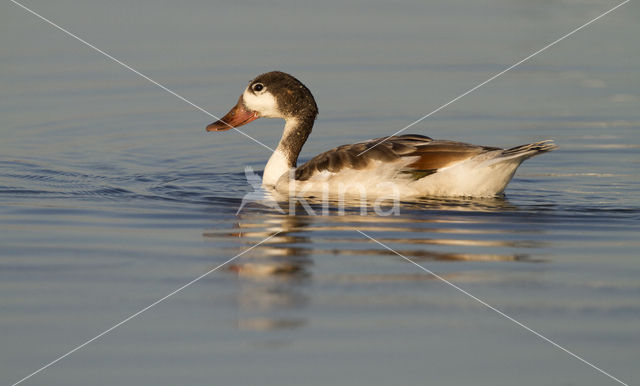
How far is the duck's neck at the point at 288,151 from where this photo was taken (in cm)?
1180

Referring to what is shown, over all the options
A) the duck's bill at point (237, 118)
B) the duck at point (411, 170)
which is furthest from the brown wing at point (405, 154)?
the duck's bill at point (237, 118)

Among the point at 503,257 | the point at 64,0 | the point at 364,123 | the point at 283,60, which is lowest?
the point at 503,257

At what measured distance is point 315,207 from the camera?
10352 mm

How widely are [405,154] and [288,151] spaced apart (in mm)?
1881

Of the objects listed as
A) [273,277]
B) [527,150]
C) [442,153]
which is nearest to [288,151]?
[442,153]

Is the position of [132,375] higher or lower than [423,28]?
lower

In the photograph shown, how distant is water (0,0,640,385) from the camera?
6.25 meters

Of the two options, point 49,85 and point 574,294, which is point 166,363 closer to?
point 574,294

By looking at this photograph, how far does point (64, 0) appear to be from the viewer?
734 inches

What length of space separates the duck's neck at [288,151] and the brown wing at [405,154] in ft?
2.86

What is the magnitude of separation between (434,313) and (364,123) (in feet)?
23.9

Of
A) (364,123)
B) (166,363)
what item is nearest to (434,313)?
(166,363)

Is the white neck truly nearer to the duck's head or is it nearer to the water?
the duck's head

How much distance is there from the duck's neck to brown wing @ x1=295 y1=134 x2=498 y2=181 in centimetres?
87
